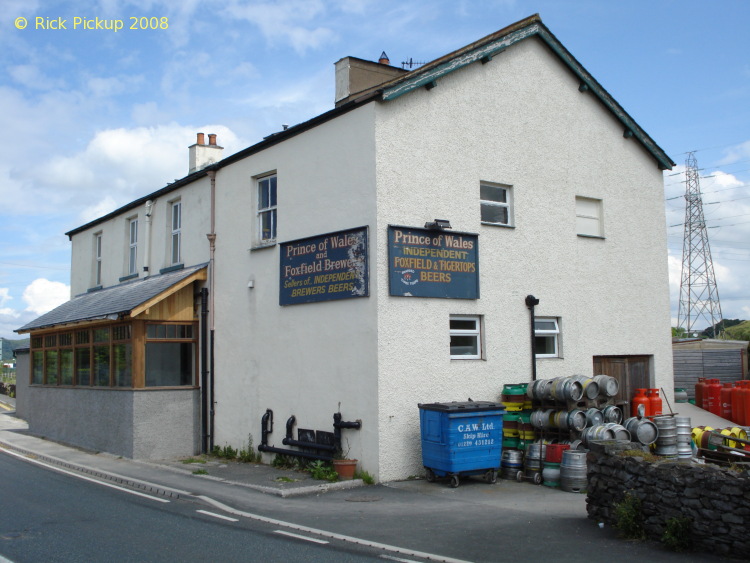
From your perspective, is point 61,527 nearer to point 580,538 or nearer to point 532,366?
point 580,538

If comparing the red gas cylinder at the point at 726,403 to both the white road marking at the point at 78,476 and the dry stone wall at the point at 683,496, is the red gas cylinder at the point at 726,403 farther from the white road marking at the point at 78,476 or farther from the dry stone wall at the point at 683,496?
the white road marking at the point at 78,476

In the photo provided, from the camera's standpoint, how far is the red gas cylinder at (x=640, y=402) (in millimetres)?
15211

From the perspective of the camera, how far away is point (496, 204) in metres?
14.4

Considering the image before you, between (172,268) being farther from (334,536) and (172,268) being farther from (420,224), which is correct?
(334,536)

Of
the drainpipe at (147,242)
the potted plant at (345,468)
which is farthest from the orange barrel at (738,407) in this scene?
the drainpipe at (147,242)

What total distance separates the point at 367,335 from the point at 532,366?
→ 3.70 m

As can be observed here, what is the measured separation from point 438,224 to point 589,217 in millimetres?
4577

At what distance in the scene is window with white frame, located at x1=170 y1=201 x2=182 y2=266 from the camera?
62.1ft

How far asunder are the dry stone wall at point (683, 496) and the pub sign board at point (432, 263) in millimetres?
4660

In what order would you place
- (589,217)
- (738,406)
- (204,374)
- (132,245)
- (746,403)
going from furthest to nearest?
(132,245) → (738,406) → (746,403) → (204,374) → (589,217)

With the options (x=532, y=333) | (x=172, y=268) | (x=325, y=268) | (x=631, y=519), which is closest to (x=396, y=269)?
(x=325, y=268)

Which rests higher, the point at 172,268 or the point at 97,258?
the point at 97,258

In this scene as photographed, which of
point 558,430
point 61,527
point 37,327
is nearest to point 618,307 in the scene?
point 558,430

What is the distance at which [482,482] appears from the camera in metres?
12.2
